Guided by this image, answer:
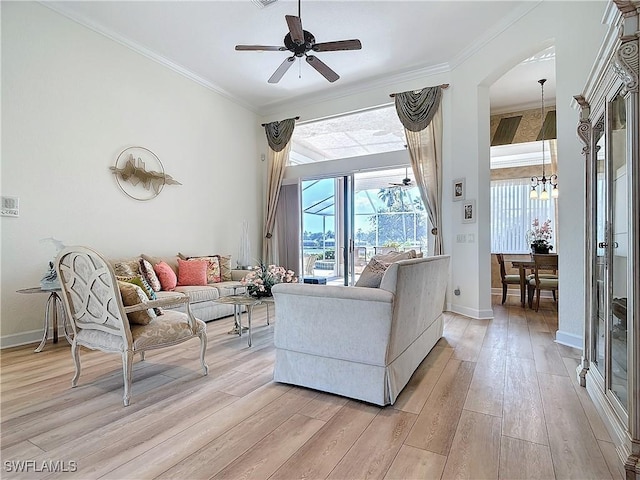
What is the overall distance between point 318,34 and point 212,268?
3635 millimetres

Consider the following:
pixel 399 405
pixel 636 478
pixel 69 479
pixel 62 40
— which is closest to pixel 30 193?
pixel 62 40

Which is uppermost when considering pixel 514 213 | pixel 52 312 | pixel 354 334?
pixel 514 213

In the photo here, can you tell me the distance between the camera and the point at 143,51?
470cm

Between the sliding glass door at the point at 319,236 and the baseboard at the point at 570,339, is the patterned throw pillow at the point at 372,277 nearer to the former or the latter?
the baseboard at the point at 570,339

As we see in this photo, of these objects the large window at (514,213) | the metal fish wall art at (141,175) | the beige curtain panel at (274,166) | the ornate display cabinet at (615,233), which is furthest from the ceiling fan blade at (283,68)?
the large window at (514,213)

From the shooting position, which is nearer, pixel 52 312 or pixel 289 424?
pixel 289 424

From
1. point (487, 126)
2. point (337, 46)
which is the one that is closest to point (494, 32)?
point (487, 126)

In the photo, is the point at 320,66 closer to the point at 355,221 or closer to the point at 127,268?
the point at 355,221

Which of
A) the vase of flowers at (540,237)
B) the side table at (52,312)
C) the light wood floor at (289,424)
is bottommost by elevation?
the light wood floor at (289,424)

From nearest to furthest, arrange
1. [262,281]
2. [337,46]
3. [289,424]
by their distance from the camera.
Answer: [289,424]
[337,46]
[262,281]

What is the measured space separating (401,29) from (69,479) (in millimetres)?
5200

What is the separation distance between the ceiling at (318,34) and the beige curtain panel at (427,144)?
1.50 feet

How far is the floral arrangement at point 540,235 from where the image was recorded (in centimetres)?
547

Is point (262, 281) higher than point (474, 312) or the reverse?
higher
